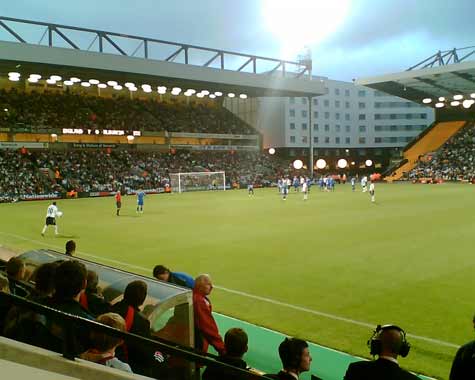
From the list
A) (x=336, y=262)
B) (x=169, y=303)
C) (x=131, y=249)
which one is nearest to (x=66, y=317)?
(x=169, y=303)

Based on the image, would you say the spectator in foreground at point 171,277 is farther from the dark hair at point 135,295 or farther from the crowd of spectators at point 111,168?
the crowd of spectators at point 111,168

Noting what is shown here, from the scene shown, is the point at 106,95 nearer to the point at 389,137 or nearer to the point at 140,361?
the point at 389,137

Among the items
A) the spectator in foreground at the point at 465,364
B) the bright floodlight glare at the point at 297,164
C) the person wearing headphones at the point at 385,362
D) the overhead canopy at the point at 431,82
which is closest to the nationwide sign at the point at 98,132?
the bright floodlight glare at the point at 297,164

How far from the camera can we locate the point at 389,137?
95.2 metres

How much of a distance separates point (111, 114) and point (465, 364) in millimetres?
60862

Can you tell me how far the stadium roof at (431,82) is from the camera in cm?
4772

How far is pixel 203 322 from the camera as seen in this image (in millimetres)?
6398

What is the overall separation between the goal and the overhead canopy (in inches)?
797

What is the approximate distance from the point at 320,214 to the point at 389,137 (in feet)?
238

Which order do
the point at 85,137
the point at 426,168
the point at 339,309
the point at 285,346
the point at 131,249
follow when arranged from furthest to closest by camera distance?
the point at 426,168 → the point at 85,137 → the point at 131,249 → the point at 339,309 → the point at 285,346

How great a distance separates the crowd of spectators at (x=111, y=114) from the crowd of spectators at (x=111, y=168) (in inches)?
133

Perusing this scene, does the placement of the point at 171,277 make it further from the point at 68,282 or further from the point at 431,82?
the point at 431,82

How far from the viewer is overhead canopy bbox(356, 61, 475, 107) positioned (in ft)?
157

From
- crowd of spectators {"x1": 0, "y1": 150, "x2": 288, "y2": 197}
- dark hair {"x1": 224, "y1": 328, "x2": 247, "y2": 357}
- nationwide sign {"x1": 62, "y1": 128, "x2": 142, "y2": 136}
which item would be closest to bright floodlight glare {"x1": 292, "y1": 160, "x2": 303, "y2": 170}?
crowd of spectators {"x1": 0, "y1": 150, "x2": 288, "y2": 197}
